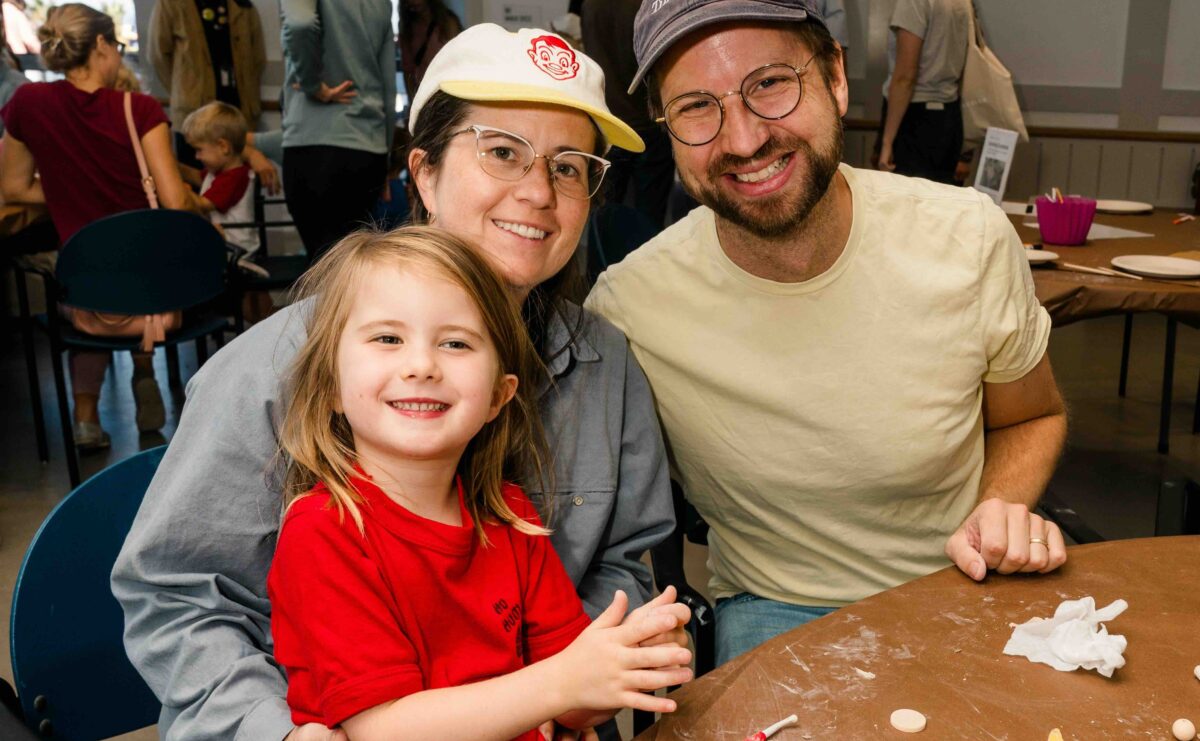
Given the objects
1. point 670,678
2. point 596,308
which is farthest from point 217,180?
point 670,678

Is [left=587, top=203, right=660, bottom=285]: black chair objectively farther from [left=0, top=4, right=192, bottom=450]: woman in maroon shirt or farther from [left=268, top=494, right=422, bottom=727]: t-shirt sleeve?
[left=268, top=494, right=422, bottom=727]: t-shirt sleeve

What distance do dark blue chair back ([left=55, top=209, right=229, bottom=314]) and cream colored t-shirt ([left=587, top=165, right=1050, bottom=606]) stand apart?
96.8 inches

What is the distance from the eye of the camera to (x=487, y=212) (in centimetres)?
147

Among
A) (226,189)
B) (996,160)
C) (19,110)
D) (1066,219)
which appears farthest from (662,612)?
(226,189)

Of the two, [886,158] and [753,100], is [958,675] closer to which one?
[753,100]

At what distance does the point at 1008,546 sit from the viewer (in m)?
1.35

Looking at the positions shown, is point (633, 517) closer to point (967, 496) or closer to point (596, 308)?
point (596, 308)

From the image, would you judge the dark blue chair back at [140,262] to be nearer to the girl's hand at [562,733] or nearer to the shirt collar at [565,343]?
the shirt collar at [565,343]

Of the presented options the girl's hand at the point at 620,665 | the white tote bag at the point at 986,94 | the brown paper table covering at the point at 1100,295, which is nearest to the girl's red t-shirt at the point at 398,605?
the girl's hand at the point at 620,665

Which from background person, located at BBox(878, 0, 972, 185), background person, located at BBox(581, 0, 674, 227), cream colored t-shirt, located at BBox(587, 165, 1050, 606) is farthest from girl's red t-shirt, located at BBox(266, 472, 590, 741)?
background person, located at BBox(878, 0, 972, 185)

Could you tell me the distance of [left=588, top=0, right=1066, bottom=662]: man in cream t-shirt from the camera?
1.65m

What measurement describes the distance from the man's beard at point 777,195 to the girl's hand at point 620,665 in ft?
2.54

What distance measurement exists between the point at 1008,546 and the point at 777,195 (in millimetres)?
605

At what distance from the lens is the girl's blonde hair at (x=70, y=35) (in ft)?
12.8
